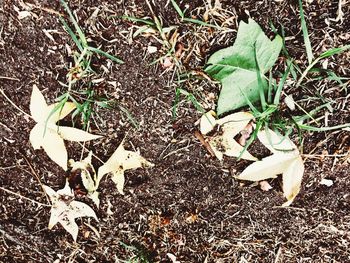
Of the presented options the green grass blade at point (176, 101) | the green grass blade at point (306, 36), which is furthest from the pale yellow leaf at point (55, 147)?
the green grass blade at point (306, 36)

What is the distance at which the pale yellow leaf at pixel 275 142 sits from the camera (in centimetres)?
168

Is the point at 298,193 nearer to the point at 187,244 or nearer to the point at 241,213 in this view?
the point at 241,213

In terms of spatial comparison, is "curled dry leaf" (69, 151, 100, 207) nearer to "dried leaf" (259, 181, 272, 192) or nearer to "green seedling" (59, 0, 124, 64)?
"green seedling" (59, 0, 124, 64)

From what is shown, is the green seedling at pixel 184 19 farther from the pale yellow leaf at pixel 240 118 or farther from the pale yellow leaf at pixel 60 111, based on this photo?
the pale yellow leaf at pixel 60 111

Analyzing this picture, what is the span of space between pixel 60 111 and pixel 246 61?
2.04ft

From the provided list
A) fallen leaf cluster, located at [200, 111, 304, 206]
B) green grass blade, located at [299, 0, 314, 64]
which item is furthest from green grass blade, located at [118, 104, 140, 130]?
green grass blade, located at [299, 0, 314, 64]

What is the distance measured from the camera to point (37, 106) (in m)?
1.70

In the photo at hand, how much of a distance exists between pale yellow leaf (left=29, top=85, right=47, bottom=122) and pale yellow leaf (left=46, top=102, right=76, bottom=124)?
0.07 ft

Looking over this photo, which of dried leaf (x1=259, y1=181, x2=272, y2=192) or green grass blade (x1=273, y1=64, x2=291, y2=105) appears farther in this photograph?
dried leaf (x1=259, y1=181, x2=272, y2=192)

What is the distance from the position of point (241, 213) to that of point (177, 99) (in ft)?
1.50

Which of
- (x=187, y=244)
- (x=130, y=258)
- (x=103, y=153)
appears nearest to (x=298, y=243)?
(x=187, y=244)

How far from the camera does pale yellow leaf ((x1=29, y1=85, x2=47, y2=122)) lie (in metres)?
1.70

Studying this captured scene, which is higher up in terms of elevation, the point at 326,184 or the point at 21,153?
the point at 21,153

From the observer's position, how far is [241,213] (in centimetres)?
179
